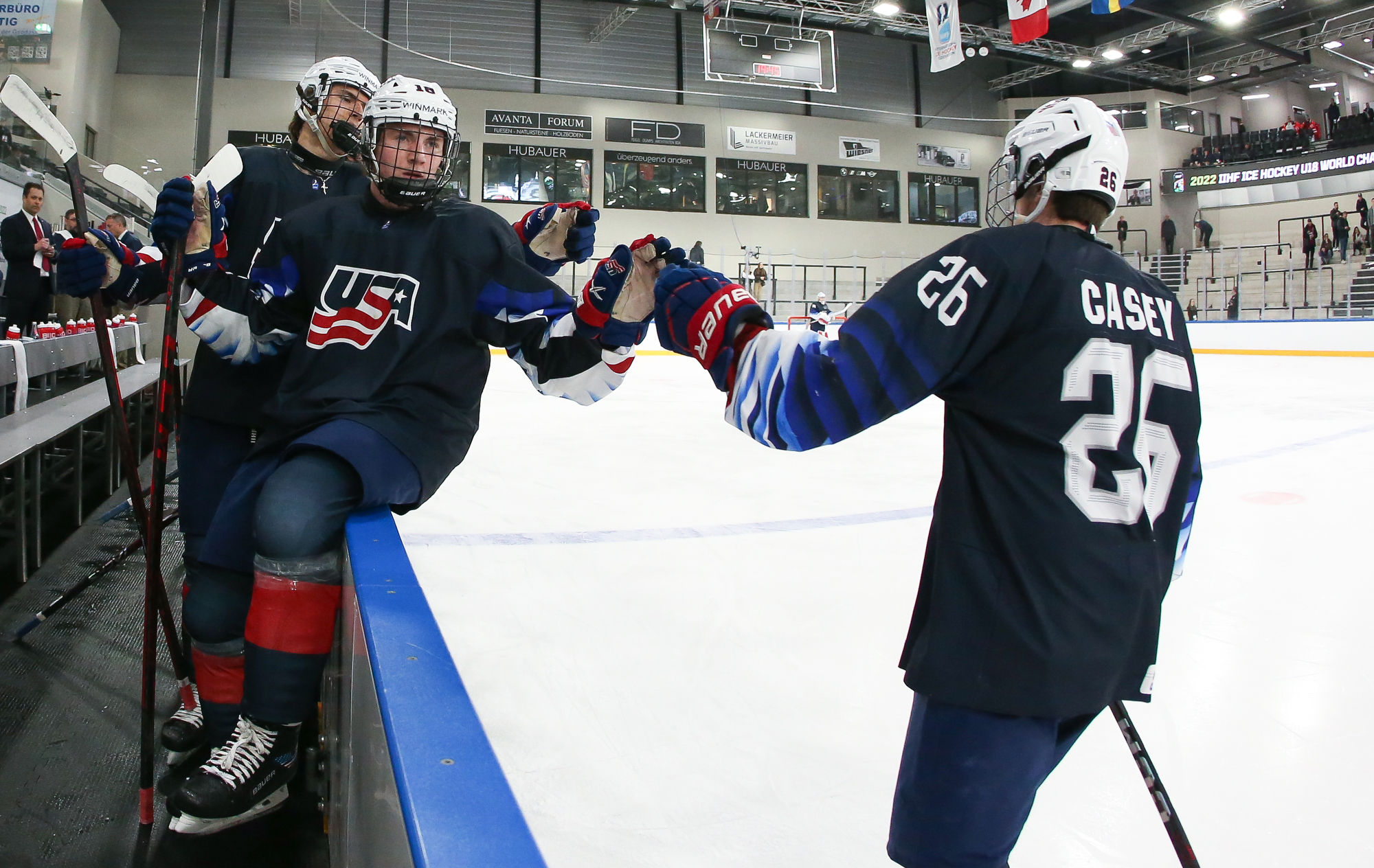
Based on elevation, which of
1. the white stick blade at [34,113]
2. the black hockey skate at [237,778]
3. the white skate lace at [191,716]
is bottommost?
the white skate lace at [191,716]

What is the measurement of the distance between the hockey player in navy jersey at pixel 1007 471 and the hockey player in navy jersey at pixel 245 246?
765mm

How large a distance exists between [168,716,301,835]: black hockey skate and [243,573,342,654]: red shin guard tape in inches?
5.4

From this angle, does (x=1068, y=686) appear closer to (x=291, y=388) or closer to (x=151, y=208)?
(x=291, y=388)

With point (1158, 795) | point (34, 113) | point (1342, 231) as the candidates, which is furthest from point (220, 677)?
point (1342, 231)

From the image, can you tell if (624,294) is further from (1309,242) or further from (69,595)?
(1309,242)

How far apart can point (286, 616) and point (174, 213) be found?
2.27ft

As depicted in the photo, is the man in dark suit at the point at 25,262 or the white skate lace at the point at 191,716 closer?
the white skate lace at the point at 191,716

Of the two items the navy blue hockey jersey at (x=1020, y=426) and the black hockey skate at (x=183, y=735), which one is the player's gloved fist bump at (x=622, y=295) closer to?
the navy blue hockey jersey at (x=1020, y=426)

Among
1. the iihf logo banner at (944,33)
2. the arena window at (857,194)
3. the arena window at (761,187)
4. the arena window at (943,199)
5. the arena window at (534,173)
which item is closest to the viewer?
the iihf logo banner at (944,33)

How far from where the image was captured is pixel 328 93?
154 cm

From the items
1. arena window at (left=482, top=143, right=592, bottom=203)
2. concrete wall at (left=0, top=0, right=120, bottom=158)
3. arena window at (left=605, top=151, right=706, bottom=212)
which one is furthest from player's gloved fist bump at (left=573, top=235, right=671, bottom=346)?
arena window at (left=605, top=151, right=706, bottom=212)

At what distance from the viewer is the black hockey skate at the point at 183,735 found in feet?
4.76

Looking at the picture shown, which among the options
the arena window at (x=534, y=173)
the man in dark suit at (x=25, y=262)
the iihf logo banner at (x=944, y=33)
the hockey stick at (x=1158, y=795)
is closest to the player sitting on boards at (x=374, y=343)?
the hockey stick at (x=1158, y=795)

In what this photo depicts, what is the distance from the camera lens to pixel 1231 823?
1.15m
